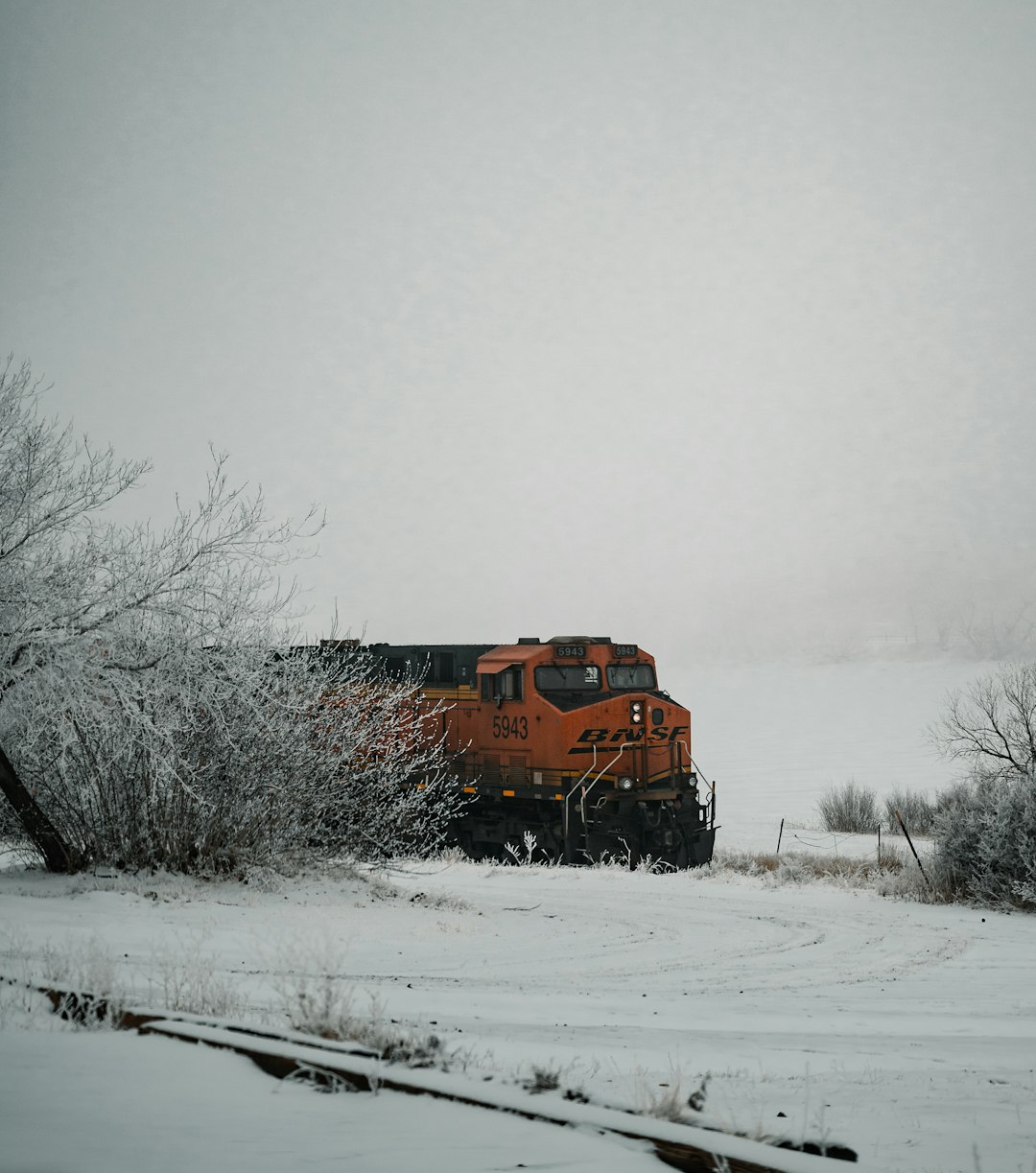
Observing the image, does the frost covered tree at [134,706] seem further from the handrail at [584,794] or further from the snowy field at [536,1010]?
the handrail at [584,794]

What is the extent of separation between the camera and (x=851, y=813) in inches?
1270

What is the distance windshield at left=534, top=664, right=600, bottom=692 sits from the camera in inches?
837

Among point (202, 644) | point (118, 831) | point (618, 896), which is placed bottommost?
point (618, 896)

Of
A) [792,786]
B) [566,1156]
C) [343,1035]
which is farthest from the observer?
[792,786]

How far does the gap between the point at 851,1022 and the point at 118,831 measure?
8461mm

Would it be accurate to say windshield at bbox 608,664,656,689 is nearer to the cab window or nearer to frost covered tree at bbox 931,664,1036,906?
the cab window

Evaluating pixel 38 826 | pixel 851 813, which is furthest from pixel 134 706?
pixel 851 813

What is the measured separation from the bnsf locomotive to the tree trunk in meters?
10.1

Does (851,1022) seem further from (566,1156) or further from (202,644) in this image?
(202,644)

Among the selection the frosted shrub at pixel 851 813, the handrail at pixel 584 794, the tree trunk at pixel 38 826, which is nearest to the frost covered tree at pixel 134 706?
the tree trunk at pixel 38 826

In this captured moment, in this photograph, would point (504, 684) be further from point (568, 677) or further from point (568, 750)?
point (568, 750)

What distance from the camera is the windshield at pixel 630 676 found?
21922 mm

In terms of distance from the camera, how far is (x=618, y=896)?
15.7 m

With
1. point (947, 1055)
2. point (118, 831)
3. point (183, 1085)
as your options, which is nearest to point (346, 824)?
point (118, 831)
